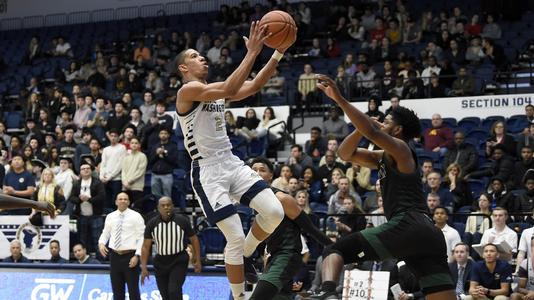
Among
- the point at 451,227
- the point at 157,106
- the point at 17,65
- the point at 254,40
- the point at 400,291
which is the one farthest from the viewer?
the point at 17,65

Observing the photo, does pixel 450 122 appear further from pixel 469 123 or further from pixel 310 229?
pixel 310 229

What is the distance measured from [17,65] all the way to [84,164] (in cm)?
1245

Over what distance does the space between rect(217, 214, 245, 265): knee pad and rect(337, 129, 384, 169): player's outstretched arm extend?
1.19 metres

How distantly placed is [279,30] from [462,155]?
8.37 meters

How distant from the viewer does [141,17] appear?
90.6ft

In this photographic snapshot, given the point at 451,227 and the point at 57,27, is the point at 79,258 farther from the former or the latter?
the point at 57,27

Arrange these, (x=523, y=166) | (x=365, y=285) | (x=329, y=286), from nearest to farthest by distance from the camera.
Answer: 1. (x=329, y=286)
2. (x=365, y=285)
3. (x=523, y=166)

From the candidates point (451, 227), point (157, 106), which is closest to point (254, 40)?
point (451, 227)

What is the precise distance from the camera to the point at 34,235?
15023mm

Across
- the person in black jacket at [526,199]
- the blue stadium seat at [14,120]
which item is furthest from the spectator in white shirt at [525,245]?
the blue stadium seat at [14,120]

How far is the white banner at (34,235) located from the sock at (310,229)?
762 centimetres

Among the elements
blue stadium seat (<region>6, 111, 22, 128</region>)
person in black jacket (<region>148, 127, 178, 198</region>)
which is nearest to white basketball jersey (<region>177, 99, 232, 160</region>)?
person in black jacket (<region>148, 127, 178, 198</region>)

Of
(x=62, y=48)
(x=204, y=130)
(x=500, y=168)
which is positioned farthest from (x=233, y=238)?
(x=62, y=48)

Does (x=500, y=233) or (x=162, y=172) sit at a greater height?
(x=162, y=172)
